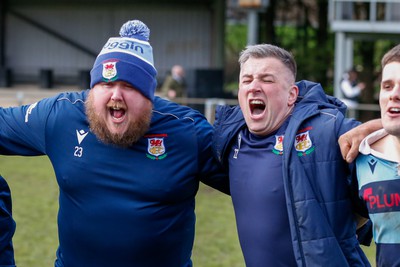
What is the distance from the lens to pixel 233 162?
4520 mm

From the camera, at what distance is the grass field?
8391mm

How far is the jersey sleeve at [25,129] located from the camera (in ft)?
16.1

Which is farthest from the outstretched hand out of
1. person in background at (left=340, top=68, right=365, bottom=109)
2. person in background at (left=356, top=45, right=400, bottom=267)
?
person in background at (left=340, top=68, right=365, bottom=109)

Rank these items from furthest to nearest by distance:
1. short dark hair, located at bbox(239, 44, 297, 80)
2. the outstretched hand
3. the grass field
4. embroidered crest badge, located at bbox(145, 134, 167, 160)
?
the grass field
embroidered crest badge, located at bbox(145, 134, 167, 160)
short dark hair, located at bbox(239, 44, 297, 80)
the outstretched hand

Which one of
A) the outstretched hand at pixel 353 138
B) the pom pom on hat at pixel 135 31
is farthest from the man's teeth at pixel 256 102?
the pom pom on hat at pixel 135 31

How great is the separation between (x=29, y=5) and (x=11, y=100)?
10.2 metres

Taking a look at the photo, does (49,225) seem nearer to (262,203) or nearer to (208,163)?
(208,163)

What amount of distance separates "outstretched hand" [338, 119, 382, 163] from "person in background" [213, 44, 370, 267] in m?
0.09

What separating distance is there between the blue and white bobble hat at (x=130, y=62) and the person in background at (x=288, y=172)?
2.02ft

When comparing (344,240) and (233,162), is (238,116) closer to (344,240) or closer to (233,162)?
(233,162)

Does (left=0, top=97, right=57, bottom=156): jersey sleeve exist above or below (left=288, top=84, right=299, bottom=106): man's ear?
below

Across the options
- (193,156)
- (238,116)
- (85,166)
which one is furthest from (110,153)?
(238,116)

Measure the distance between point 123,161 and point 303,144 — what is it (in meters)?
1.14

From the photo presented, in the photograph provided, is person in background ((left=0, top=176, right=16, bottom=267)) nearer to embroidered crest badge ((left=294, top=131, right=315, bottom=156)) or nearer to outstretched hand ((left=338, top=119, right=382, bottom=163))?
embroidered crest badge ((left=294, top=131, right=315, bottom=156))
